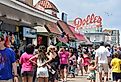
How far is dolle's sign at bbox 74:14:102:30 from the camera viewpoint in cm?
8294

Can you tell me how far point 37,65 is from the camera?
13477mm

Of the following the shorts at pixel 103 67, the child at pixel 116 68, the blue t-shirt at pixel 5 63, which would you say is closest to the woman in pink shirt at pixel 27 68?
the child at pixel 116 68

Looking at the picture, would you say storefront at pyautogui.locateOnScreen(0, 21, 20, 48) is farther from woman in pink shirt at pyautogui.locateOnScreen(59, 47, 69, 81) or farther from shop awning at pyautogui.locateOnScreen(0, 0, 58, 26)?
woman in pink shirt at pyautogui.locateOnScreen(59, 47, 69, 81)

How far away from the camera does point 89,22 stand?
87750 millimetres

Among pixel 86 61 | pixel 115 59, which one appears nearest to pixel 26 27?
pixel 86 61

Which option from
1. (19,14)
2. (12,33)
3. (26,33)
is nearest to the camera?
(19,14)

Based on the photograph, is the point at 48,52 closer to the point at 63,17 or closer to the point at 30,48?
the point at 30,48

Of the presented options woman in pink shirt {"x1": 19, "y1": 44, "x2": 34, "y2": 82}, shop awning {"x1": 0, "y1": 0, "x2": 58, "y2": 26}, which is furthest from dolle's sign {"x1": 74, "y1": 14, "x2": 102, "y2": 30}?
woman in pink shirt {"x1": 19, "y1": 44, "x2": 34, "y2": 82}

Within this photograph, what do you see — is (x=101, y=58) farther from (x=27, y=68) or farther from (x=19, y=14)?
(x=19, y=14)

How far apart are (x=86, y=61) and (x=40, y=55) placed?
13101 mm

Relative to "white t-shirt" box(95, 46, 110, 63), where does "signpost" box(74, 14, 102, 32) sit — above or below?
above

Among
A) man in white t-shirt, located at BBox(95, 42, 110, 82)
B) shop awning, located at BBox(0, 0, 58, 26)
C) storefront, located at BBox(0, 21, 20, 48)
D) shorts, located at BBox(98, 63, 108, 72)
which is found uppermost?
shop awning, located at BBox(0, 0, 58, 26)

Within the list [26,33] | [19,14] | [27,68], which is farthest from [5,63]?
[26,33]

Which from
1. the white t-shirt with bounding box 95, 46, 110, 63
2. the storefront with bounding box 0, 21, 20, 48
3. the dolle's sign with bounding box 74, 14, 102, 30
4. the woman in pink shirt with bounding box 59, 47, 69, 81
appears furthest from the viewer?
the dolle's sign with bounding box 74, 14, 102, 30
